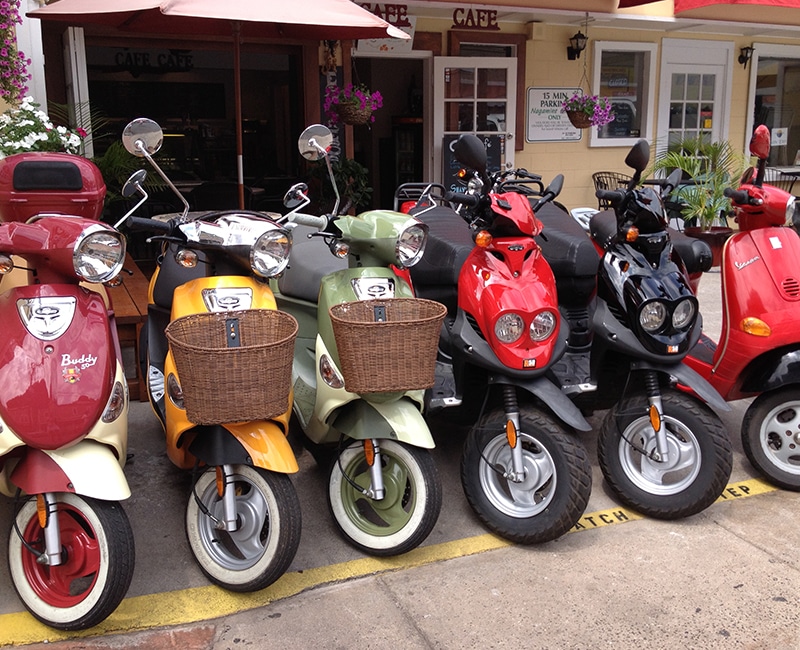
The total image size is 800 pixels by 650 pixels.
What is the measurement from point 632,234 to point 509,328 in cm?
74

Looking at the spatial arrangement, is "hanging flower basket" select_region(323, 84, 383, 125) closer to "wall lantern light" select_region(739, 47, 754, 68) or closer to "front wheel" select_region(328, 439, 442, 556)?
"front wheel" select_region(328, 439, 442, 556)

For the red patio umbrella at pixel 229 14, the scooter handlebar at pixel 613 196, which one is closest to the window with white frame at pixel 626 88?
the red patio umbrella at pixel 229 14

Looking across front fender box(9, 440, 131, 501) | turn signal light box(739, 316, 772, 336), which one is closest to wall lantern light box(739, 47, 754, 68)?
turn signal light box(739, 316, 772, 336)

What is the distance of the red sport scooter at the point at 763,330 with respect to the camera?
3545 mm

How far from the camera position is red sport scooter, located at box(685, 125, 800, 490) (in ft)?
11.6

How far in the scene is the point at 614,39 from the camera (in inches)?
352

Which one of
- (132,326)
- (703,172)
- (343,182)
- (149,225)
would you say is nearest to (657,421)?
(149,225)

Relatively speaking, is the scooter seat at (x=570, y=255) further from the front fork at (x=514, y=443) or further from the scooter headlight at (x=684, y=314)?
the front fork at (x=514, y=443)

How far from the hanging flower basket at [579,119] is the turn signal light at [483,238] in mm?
5599


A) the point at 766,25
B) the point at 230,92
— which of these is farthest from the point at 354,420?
the point at 230,92

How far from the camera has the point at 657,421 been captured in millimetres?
3191

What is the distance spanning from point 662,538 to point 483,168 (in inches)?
64.0

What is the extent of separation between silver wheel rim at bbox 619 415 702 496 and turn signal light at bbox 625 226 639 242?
2.51 feet

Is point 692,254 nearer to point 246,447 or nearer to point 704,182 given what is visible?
point 246,447
